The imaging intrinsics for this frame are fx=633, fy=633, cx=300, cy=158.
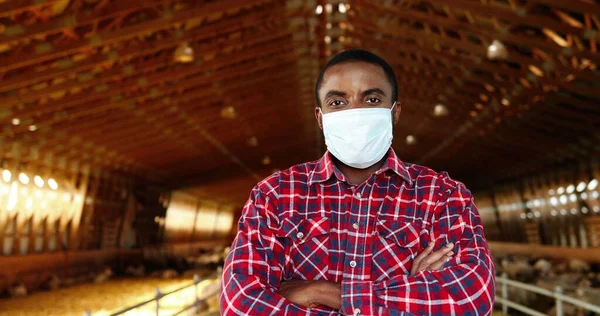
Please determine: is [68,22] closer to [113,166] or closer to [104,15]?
[104,15]

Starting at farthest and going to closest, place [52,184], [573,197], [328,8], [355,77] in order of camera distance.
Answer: [573,197] → [52,184] → [328,8] → [355,77]

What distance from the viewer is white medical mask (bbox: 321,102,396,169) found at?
2270mm

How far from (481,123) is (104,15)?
45.8ft

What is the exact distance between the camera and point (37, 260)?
1741cm

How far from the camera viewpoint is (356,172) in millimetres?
2379

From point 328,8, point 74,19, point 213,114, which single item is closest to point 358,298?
point 74,19

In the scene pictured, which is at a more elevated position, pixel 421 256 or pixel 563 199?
pixel 563 199

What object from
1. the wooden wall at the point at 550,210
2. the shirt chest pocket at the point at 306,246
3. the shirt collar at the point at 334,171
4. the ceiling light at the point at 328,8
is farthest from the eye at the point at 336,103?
the wooden wall at the point at 550,210

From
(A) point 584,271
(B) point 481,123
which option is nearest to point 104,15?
(B) point 481,123

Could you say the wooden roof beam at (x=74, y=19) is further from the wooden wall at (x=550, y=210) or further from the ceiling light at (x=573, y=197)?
the ceiling light at (x=573, y=197)

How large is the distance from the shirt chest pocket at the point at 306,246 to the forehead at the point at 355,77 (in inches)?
18.9

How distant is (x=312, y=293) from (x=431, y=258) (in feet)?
1.39

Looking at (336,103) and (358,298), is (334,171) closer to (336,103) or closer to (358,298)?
(336,103)

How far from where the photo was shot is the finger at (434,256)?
2145 mm
